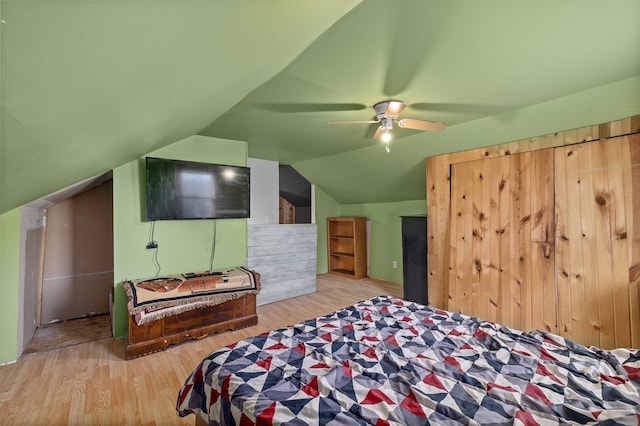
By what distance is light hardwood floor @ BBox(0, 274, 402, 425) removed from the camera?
1.89m

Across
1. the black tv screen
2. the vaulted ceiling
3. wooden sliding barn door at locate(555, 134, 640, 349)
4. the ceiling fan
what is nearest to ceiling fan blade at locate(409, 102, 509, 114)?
the vaulted ceiling

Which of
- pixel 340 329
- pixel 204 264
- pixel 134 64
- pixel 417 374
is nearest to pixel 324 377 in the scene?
pixel 417 374

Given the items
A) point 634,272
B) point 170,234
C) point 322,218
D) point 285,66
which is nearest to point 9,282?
point 170,234

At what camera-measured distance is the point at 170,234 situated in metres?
3.41

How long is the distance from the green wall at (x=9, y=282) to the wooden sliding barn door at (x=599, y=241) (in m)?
5.06

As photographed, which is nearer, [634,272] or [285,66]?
[285,66]

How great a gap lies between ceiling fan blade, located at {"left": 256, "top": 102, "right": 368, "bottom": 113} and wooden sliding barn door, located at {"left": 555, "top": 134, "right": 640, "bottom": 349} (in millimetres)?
1982

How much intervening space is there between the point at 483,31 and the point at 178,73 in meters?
1.61

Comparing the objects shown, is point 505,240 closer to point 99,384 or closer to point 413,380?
point 413,380

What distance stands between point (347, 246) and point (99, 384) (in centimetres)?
461

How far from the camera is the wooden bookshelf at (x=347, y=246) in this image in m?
5.67

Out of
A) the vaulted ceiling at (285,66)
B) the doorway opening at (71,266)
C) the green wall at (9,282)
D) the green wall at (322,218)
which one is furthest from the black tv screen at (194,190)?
the green wall at (322,218)

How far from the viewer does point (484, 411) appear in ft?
3.55

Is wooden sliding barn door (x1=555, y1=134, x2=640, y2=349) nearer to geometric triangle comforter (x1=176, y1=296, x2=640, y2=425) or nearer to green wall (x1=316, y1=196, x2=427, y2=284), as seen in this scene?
geometric triangle comforter (x1=176, y1=296, x2=640, y2=425)
